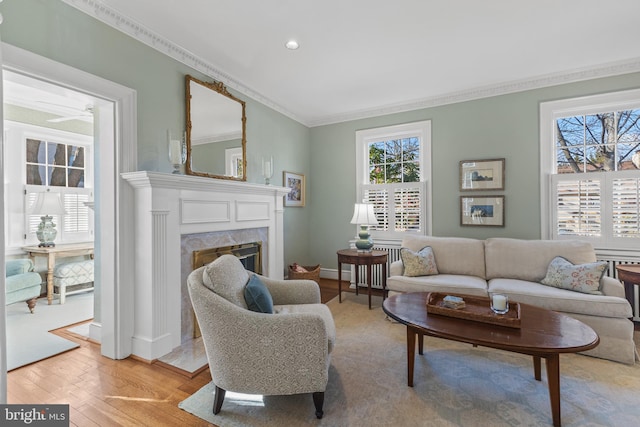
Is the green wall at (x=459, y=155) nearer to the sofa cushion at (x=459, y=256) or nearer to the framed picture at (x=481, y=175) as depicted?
the framed picture at (x=481, y=175)

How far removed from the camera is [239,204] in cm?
313

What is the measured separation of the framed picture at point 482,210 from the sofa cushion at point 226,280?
309 centimetres

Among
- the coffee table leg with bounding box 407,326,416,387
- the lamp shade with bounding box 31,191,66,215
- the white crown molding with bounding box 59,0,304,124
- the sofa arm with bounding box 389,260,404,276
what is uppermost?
the white crown molding with bounding box 59,0,304,124

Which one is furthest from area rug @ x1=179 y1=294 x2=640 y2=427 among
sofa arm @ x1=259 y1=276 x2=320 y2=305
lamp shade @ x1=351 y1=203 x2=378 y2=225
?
lamp shade @ x1=351 y1=203 x2=378 y2=225

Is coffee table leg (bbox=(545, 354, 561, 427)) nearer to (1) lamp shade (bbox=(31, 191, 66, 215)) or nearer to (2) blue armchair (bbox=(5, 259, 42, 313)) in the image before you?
(2) blue armchair (bbox=(5, 259, 42, 313))

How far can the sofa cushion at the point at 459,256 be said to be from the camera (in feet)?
10.7

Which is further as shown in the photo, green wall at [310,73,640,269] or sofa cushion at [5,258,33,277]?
green wall at [310,73,640,269]

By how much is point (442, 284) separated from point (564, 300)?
0.96m

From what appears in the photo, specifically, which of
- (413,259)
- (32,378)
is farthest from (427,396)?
(32,378)

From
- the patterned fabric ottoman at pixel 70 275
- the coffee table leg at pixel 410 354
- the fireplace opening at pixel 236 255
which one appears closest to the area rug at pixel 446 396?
the coffee table leg at pixel 410 354

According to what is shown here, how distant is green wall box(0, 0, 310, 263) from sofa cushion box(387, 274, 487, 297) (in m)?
2.19

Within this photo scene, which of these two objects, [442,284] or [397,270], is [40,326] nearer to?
[397,270]

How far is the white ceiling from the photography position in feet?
7.24

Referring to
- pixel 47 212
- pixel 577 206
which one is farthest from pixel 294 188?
pixel 577 206
